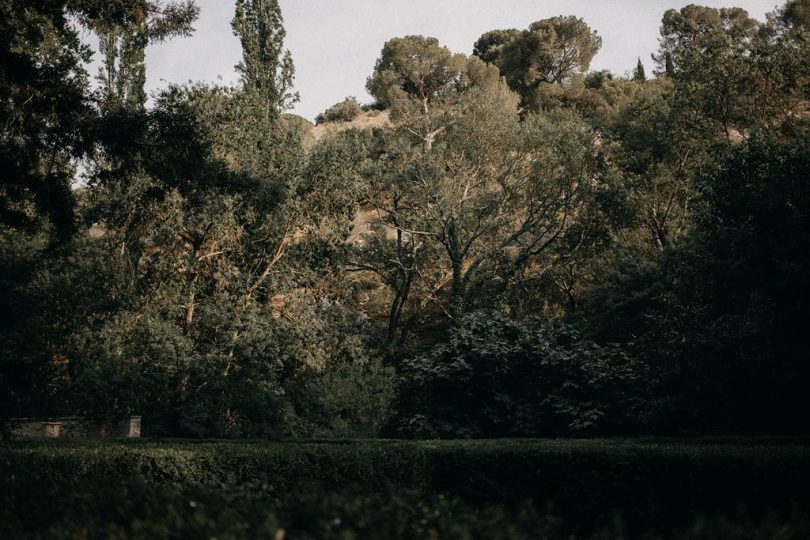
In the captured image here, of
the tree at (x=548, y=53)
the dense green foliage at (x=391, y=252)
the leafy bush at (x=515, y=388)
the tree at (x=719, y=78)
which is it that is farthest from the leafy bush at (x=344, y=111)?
the leafy bush at (x=515, y=388)

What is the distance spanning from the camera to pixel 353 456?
1124 cm

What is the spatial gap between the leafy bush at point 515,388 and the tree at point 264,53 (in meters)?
13.8

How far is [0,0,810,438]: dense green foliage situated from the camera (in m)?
13.5

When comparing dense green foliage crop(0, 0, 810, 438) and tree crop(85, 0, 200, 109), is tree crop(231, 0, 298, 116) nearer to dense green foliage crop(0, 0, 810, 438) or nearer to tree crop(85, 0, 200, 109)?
dense green foliage crop(0, 0, 810, 438)

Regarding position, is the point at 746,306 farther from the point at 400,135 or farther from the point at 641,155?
the point at 400,135

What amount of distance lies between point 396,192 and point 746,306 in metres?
17.2

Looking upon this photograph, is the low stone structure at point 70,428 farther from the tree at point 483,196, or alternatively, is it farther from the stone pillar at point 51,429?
the tree at point 483,196

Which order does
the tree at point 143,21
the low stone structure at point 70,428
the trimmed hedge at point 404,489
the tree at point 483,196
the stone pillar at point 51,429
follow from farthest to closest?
the tree at point 483,196
the stone pillar at point 51,429
the low stone structure at point 70,428
the tree at point 143,21
the trimmed hedge at point 404,489

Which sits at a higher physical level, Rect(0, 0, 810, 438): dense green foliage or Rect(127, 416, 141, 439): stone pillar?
Rect(0, 0, 810, 438): dense green foliage

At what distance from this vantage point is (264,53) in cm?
2617

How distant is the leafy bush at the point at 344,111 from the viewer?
66938mm

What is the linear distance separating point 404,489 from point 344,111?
212 feet

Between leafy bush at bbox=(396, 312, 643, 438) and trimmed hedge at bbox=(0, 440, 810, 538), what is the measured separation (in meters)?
3.26

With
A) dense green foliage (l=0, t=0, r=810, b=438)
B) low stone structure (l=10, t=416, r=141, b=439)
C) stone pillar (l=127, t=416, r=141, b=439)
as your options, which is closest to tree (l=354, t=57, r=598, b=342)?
dense green foliage (l=0, t=0, r=810, b=438)
